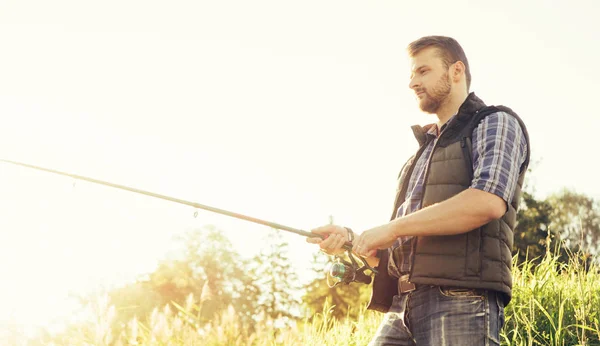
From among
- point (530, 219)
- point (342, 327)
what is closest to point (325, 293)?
point (530, 219)

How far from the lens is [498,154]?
106 inches

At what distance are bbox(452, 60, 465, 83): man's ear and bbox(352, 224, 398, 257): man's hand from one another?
2.96ft

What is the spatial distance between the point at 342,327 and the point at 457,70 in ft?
14.3

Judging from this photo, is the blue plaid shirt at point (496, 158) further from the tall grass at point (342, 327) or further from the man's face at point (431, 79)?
the tall grass at point (342, 327)

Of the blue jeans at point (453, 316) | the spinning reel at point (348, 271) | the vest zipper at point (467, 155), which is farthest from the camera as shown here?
the spinning reel at point (348, 271)

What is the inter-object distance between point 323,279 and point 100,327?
101 ft

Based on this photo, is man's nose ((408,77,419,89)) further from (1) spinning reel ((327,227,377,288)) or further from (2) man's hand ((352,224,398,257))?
(1) spinning reel ((327,227,377,288))

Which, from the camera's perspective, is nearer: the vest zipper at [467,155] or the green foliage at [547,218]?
the vest zipper at [467,155]

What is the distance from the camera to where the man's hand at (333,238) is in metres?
3.21

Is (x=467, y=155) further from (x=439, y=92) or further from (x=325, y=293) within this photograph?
(x=325, y=293)

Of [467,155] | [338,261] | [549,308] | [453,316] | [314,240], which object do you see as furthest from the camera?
[549,308]

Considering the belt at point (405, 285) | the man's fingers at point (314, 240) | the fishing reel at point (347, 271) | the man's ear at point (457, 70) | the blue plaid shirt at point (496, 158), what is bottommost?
the belt at point (405, 285)

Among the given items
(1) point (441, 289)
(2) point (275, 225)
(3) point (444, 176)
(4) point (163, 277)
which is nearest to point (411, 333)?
(1) point (441, 289)

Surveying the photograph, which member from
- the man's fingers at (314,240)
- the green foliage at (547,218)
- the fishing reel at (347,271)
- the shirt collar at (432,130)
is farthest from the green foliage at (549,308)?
the green foliage at (547,218)
